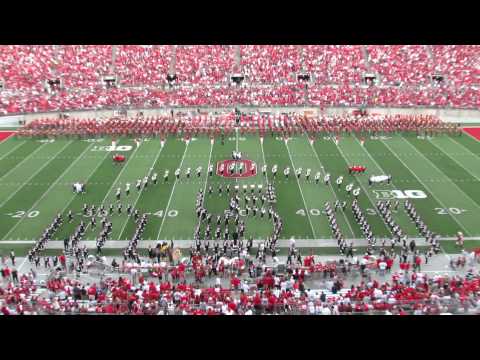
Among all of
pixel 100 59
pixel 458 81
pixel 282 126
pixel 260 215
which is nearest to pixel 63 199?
pixel 260 215

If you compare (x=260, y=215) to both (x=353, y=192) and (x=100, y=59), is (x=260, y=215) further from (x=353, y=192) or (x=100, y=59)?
(x=100, y=59)

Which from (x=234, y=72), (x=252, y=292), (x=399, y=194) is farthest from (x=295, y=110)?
(x=252, y=292)

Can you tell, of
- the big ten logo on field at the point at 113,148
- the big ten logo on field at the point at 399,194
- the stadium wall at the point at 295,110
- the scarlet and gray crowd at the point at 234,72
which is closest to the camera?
the big ten logo on field at the point at 399,194

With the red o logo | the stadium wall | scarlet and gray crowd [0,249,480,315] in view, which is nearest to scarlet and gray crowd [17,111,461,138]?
the stadium wall

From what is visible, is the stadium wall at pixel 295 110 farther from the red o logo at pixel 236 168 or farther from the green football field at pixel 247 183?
the red o logo at pixel 236 168

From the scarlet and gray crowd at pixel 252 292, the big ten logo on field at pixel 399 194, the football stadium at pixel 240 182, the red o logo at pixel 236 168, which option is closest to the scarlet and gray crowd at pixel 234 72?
the football stadium at pixel 240 182

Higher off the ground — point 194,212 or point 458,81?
point 458,81
